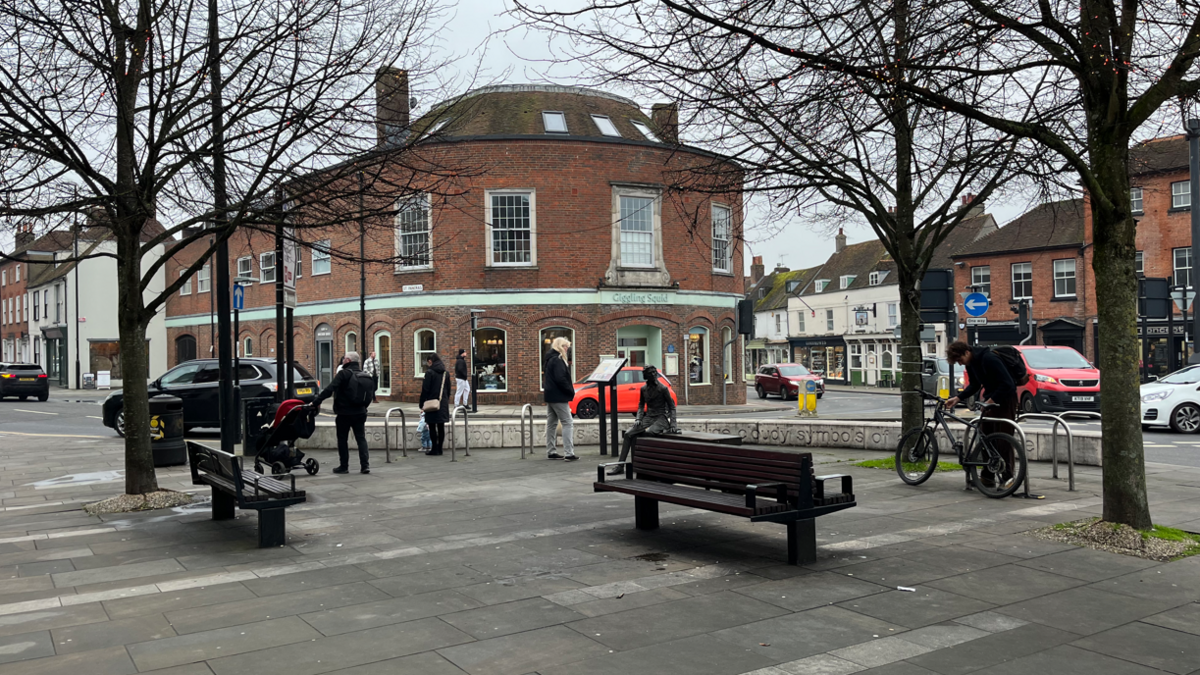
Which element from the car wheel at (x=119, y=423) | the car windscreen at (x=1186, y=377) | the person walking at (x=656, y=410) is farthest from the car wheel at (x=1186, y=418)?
the car wheel at (x=119, y=423)

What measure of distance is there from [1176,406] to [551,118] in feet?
73.6

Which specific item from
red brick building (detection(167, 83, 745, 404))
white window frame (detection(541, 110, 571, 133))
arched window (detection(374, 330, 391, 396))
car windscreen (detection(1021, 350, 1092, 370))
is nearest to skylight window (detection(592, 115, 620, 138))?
red brick building (detection(167, 83, 745, 404))

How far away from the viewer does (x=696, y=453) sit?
7.56 meters

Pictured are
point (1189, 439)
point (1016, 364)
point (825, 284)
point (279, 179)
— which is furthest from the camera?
point (825, 284)

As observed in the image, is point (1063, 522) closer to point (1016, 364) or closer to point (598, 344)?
point (1016, 364)

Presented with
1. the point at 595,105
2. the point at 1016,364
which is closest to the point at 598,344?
the point at 595,105

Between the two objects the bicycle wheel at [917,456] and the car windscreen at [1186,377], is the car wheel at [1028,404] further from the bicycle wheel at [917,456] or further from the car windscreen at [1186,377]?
the bicycle wheel at [917,456]

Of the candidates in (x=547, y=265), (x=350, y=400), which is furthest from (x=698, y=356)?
(x=350, y=400)

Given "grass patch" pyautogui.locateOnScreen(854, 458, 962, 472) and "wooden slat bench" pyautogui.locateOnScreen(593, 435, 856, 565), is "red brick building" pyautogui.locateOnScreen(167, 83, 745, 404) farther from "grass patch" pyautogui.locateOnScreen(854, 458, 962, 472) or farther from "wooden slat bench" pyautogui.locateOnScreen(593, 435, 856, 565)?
"wooden slat bench" pyautogui.locateOnScreen(593, 435, 856, 565)

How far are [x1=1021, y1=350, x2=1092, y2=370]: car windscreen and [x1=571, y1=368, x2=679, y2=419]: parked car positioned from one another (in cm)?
952

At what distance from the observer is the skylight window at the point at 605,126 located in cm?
3412

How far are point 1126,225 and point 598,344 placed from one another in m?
26.0

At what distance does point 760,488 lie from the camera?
6566 millimetres

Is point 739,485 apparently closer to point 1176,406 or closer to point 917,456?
point 917,456
